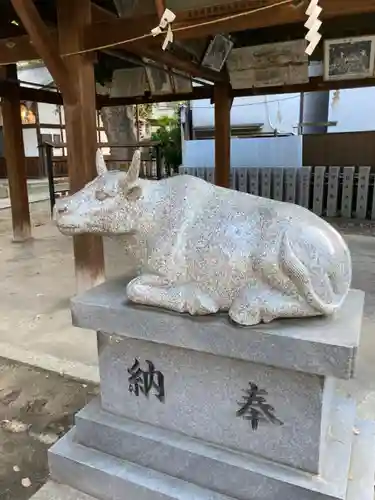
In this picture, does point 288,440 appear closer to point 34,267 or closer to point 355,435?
point 355,435

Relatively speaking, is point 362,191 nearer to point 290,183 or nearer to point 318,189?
point 318,189

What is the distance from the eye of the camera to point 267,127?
10.8 meters

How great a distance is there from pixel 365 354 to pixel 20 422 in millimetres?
2214

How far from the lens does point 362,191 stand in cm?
761

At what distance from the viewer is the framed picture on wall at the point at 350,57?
435cm

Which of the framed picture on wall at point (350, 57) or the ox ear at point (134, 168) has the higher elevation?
the framed picture on wall at point (350, 57)

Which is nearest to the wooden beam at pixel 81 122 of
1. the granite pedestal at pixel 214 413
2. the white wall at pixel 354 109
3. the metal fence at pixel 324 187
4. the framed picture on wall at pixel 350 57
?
the granite pedestal at pixel 214 413

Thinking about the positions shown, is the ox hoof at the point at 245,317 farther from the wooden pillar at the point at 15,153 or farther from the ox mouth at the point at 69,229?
the wooden pillar at the point at 15,153

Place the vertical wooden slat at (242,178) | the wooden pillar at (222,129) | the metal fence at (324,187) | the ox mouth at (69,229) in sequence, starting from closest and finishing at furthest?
the ox mouth at (69,229) < the wooden pillar at (222,129) < the metal fence at (324,187) < the vertical wooden slat at (242,178)

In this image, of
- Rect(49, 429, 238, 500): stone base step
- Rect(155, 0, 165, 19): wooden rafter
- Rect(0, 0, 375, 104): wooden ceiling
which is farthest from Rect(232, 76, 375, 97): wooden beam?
Rect(49, 429, 238, 500): stone base step

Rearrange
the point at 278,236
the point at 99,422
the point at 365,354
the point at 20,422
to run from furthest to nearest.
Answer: the point at 365,354, the point at 20,422, the point at 99,422, the point at 278,236

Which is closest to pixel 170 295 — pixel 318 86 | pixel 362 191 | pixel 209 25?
pixel 209 25

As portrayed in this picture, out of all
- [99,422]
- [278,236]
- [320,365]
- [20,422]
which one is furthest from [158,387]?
[20,422]

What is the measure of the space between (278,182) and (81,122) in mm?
5360
